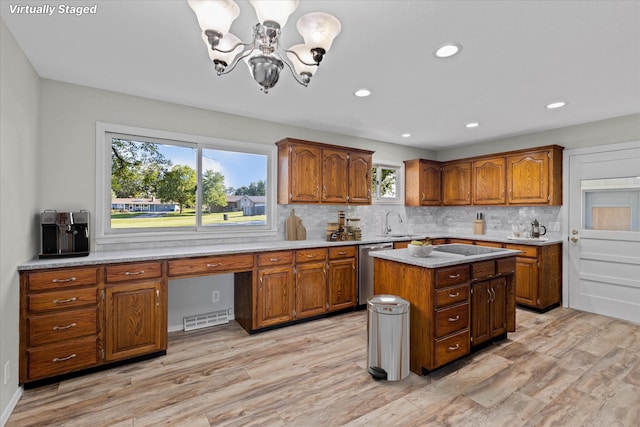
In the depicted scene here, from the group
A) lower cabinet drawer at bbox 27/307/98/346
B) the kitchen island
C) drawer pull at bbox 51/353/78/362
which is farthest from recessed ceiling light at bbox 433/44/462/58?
drawer pull at bbox 51/353/78/362

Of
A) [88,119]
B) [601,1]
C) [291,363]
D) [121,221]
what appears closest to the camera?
[601,1]

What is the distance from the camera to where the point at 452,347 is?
105 inches

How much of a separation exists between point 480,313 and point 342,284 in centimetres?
167

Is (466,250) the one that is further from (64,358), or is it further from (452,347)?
(64,358)

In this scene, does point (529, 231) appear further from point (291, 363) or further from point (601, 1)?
point (291, 363)

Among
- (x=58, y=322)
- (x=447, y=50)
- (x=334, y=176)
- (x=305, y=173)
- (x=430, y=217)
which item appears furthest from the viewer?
(x=430, y=217)

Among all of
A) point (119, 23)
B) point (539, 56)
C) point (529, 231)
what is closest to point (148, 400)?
point (119, 23)

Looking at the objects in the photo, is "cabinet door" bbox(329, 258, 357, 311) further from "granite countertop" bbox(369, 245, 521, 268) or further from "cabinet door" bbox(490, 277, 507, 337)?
"cabinet door" bbox(490, 277, 507, 337)

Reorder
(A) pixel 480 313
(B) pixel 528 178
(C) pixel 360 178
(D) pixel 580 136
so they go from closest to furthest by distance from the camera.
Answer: (A) pixel 480 313 → (D) pixel 580 136 → (B) pixel 528 178 → (C) pixel 360 178

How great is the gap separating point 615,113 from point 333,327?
4.23 metres

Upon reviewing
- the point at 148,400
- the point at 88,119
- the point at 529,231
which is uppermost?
the point at 88,119

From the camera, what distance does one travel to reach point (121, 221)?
326 centimetres

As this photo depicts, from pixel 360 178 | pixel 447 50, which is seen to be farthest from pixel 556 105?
pixel 360 178

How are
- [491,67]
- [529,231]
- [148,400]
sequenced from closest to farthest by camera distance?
[148,400] < [491,67] < [529,231]
